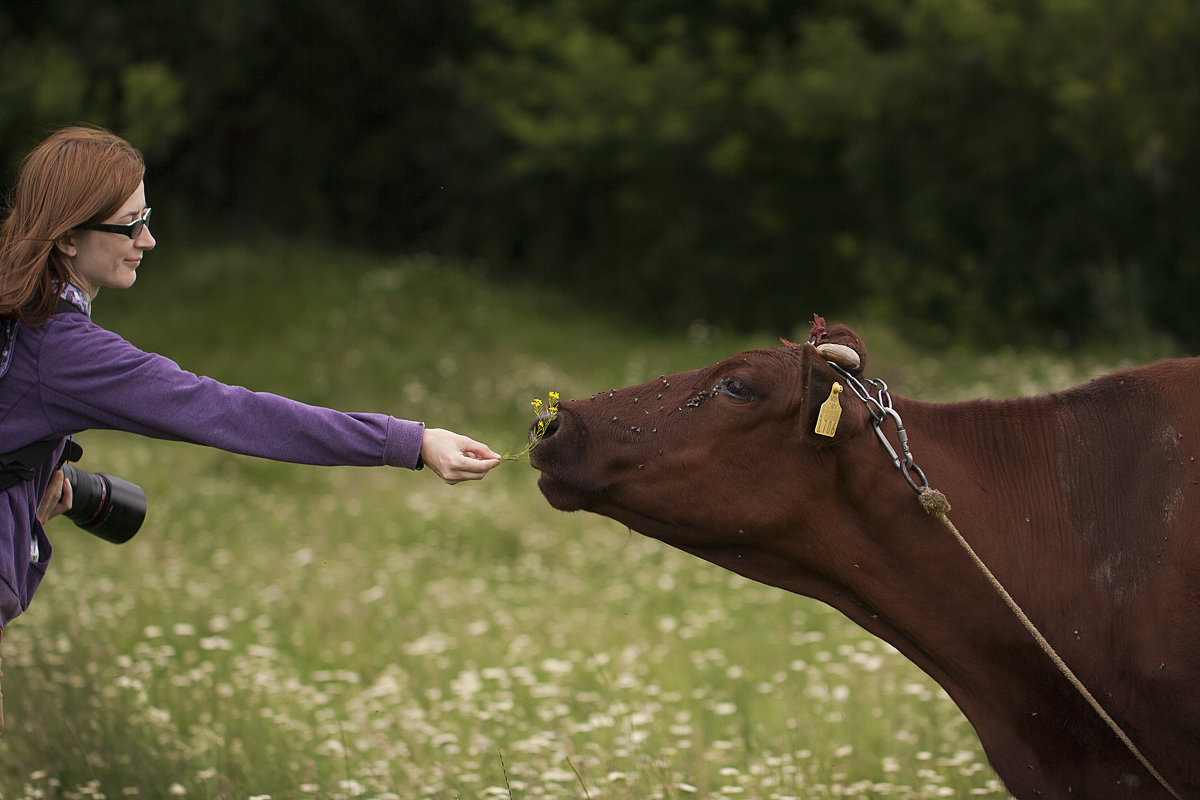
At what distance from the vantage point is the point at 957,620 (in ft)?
9.56

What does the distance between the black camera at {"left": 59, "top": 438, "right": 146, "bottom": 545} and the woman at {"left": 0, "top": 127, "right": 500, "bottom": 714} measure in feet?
1.69

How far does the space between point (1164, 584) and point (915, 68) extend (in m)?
15.9

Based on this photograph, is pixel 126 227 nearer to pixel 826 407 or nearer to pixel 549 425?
pixel 549 425

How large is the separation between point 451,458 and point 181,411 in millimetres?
639

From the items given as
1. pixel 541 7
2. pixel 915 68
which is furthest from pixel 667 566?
pixel 541 7

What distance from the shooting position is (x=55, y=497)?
3.22 meters

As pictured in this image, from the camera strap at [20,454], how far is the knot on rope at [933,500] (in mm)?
2057

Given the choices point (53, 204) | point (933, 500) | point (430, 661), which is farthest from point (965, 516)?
point (430, 661)

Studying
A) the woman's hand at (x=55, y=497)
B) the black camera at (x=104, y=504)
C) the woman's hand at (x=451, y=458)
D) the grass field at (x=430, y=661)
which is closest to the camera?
the woman's hand at (x=451, y=458)

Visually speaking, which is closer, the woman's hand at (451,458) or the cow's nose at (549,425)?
the woman's hand at (451,458)

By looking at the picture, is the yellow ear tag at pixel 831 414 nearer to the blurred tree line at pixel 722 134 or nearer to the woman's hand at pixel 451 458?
the woman's hand at pixel 451 458

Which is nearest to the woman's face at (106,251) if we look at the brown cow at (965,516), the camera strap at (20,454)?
the camera strap at (20,454)

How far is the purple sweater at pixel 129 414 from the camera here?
2.71 m

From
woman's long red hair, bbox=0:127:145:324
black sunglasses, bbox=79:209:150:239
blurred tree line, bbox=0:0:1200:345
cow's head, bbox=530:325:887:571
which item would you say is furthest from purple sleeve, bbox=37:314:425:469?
blurred tree line, bbox=0:0:1200:345
